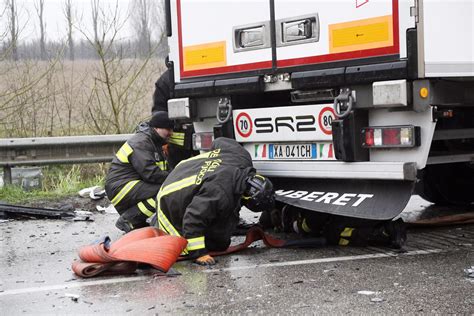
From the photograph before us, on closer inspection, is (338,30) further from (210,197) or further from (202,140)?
(202,140)

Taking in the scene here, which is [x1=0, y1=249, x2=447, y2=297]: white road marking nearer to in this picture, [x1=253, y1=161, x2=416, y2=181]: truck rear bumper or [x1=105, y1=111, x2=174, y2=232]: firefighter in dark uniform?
[x1=253, y1=161, x2=416, y2=181]: truck rear bumper

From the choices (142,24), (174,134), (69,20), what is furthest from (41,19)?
(174,134)

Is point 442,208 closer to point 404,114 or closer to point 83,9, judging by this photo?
point 404,114

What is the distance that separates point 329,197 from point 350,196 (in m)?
0.17

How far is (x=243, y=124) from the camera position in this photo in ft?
19.4

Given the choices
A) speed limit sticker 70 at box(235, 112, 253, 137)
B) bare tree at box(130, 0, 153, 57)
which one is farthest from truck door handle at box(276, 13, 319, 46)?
bare tree at box(130, 0, 153, 57)

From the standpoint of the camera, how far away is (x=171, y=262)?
4.68 m

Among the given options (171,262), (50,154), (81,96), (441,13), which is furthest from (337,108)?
(81,96)

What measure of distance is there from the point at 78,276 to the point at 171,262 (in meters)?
0.60

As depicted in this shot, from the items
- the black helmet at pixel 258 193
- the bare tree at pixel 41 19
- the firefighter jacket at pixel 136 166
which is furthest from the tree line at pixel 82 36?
the black helmet at pixel 258 193

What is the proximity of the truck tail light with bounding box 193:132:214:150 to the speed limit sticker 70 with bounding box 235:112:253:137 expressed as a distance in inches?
14.0

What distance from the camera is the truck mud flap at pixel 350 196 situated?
16.5 feet

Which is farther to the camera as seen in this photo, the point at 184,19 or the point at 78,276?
the point at 184,19

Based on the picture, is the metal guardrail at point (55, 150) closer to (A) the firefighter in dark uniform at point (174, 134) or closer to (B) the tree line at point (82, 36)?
(A) the firefighter in dark uniform at point (174, 134)
